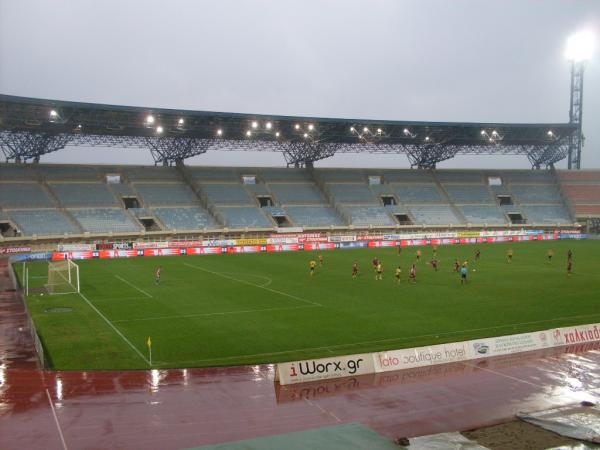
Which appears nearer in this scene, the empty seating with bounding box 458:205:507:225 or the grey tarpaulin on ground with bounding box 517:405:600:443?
the grey tarpaulin on ground with bounding box 517:405:600:443

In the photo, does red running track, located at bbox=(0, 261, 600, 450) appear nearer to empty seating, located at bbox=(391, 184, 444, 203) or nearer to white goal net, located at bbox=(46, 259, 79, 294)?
white goal net, located at bbox=(46, 259, 79, 294)

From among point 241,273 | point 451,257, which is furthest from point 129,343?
point 451,257

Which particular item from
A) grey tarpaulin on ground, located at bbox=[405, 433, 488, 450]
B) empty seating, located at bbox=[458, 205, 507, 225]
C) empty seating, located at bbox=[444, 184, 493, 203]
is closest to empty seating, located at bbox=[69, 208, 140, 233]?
empty seating, located at bbox=[458, 205, 507, 225]

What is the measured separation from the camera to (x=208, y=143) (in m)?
72.0

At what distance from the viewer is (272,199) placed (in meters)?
76.2

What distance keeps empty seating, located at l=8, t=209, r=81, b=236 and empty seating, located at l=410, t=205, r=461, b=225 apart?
149ft

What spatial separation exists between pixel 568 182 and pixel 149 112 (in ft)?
222

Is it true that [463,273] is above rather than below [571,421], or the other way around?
above

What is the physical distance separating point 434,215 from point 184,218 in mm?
35798

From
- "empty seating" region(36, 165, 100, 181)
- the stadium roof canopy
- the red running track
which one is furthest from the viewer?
"empty seating" region(36, 165, 100, 181)

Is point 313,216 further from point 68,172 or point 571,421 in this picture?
point 571,421

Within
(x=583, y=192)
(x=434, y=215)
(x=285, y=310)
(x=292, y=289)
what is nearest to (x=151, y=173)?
(x=434, y=215)

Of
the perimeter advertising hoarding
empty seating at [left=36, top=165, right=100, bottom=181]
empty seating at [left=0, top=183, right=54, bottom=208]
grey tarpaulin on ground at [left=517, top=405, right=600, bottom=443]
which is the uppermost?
empty seating at [left=36, top=165, right=100, bottom=181]

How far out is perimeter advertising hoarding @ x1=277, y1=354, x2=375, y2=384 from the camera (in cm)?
1641
